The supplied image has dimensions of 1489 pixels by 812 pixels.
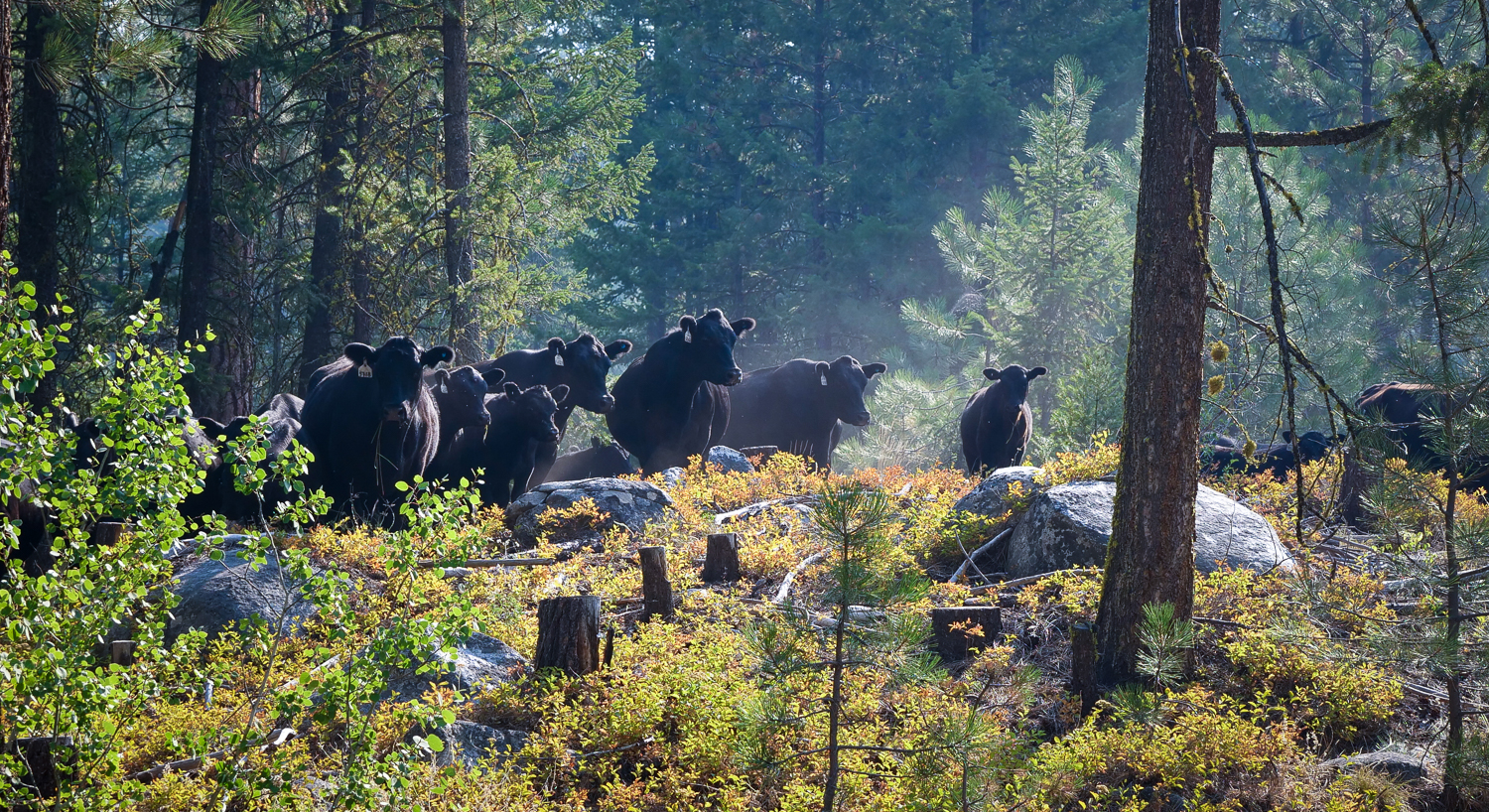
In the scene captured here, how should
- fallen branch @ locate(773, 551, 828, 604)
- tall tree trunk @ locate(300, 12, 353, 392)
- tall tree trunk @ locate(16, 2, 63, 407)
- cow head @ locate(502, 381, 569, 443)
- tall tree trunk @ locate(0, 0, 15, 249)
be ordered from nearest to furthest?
tall tree trunk @ locate(0, 0, 15, 249), fallen branch @ locate(773, 551, 828, 604), tall tree trunk @ locate(16, 2, 63, 407), cow head @ locate(502, 381, 569, 443), tall tree trunk @ locate(300, 12, 353, 392)

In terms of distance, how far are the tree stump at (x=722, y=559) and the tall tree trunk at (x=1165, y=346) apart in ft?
9.18

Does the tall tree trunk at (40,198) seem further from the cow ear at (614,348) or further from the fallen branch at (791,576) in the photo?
the fallen branch at (791,576)

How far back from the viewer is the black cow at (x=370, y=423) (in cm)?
1103

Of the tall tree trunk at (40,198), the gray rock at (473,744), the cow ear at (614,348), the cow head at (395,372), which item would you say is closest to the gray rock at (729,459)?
the cow ear at (614,348)

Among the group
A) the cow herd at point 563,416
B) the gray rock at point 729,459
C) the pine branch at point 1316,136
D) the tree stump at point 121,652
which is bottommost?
the tree stump at point 121,652

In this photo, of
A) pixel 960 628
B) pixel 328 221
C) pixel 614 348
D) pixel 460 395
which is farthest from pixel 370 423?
pixel 328 221

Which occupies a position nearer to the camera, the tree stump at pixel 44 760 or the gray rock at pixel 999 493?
the tree stump at pixel 44 760

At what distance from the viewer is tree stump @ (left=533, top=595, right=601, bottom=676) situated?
6410 millimetres

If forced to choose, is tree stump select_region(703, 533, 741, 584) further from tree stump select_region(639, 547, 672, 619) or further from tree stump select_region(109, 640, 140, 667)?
tree stump select_region(109, 640, 140, 667)

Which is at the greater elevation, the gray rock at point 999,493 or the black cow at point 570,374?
the black cow at point 570,374

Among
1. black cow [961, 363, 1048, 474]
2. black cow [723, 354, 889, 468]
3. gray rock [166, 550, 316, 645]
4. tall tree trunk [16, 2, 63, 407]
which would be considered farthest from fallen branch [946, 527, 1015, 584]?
tall tree trunk [16, 2, 63, 407]

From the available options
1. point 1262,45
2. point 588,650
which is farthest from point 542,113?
point 1262,45

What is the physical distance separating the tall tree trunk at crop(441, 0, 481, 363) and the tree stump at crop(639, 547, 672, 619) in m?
8.81

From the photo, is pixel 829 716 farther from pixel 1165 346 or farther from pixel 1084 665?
pixel 1165 346
